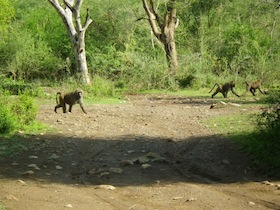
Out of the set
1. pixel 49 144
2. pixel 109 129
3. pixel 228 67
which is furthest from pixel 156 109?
pixel 228 67

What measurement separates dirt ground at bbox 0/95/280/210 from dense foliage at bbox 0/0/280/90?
597 inches

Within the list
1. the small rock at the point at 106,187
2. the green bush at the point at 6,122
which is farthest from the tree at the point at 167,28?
the small rock at the point at 106,187

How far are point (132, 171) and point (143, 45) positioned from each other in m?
27.8

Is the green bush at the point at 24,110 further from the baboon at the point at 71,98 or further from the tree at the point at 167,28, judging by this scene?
the tree at the point at 167,28

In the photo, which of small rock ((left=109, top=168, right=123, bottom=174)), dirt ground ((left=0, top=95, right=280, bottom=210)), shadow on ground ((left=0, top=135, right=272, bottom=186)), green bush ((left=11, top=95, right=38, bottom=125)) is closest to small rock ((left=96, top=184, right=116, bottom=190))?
dirt ground ((left=0, top=95, right=280, bottom=210))

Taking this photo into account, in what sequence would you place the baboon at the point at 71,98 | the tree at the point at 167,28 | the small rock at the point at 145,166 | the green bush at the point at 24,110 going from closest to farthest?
the small rock at the point at 145,166 < the green bush at the point at 24,110 < the baboon at the point at 71,98 < the tree at the point at 167,28

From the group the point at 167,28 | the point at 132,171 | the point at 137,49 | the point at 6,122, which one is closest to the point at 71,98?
the point at 6,122

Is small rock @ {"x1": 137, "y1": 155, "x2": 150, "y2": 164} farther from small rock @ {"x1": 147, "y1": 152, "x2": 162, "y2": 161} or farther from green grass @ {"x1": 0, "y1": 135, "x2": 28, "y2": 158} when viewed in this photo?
green grass @ {"x1": 0, "y1": 135, "x2": 28, "y2": 158}

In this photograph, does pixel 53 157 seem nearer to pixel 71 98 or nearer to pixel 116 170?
pixel 116 170

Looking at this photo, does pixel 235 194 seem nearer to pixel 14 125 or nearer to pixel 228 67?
pixel 14 125

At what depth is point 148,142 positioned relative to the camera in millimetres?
12391

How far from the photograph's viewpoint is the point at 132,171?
9.62 meters

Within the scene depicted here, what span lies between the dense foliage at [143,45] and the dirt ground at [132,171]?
15.2 metres

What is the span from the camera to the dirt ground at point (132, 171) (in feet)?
24.8
